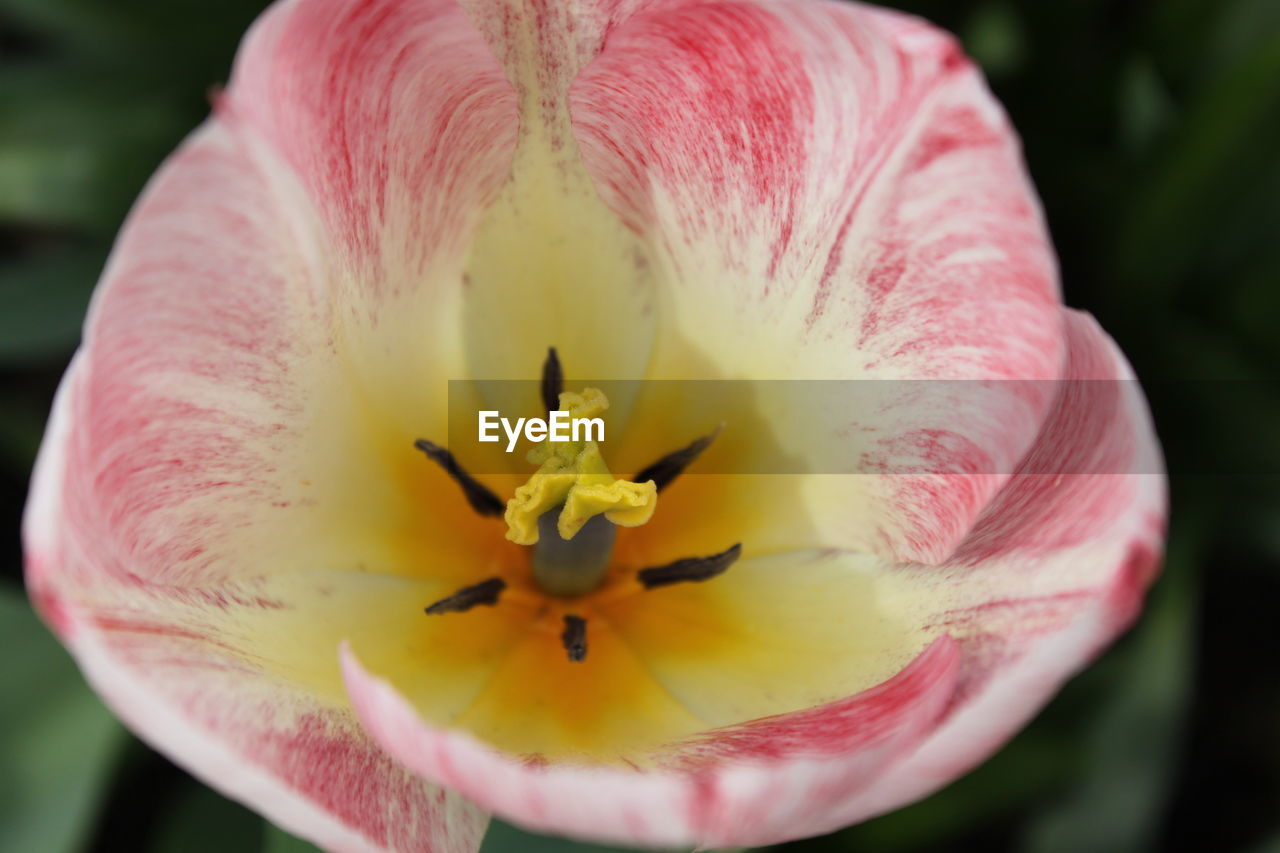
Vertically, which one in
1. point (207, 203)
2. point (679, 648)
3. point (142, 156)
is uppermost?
point (207, 203)

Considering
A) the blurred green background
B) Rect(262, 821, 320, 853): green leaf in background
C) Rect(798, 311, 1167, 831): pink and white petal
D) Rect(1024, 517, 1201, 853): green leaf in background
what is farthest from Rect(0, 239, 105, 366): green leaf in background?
Rect(1024, 517, 1201, 853): green leaf in background

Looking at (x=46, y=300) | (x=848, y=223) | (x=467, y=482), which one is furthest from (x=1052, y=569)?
(x=46, y=300)

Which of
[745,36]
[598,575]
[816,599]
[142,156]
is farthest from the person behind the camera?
[142,156]

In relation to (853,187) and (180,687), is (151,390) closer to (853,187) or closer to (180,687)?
(180,687)

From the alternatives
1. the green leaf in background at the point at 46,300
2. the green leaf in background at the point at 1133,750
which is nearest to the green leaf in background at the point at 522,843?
the green leaf in background at the point at 1133,750

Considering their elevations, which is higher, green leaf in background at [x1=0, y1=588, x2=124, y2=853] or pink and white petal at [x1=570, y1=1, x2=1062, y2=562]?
pink and white petal at [x1=570, y1=1, x2=1062, y2=562]

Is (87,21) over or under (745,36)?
under

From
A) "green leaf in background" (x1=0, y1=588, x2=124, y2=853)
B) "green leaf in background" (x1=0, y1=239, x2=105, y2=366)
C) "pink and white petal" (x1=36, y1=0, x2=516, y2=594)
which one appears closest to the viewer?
"pink and white petal" (x1=36, y1=0, x2=516, y2=594)

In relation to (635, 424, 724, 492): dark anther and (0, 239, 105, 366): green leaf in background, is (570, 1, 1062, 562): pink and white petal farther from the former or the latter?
(0, 239, 105, 366): green leaf in background

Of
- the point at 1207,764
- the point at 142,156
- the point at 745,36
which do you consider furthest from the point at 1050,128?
the point at 142,156
